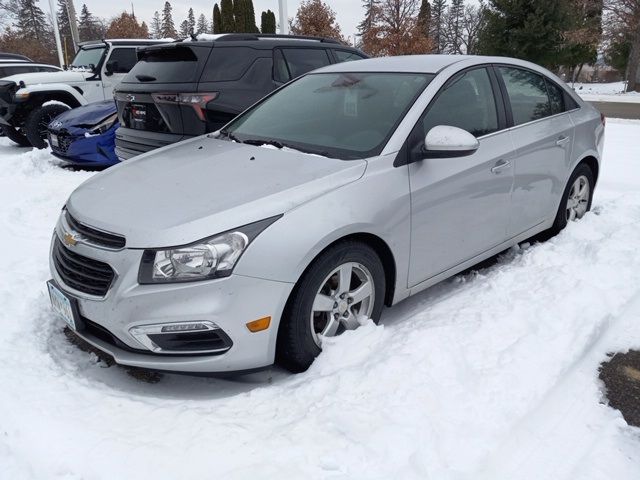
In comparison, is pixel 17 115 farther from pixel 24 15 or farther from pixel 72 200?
pixel 24 15

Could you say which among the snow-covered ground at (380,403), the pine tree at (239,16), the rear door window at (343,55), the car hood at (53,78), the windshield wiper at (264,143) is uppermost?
the pine tree at (239,16)

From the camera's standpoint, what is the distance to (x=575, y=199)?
184 inches

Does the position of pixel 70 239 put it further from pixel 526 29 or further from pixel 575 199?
pixel 526 29

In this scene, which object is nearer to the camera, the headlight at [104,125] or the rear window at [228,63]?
the rear window at [228,63]

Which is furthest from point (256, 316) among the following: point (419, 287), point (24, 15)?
point (24, 15)

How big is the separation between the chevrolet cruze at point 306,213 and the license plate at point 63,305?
1cm

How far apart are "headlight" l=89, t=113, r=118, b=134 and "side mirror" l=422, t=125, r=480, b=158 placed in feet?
18.9

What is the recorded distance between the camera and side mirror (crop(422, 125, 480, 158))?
298 cm

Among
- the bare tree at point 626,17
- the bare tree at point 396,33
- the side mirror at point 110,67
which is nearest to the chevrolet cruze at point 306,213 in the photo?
the side mirror at point 110,67

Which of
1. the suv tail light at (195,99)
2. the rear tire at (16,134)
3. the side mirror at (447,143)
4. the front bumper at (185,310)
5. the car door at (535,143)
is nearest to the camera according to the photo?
the front bumper at (185,310)

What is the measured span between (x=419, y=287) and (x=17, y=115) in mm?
8970

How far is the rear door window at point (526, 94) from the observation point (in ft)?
12.9

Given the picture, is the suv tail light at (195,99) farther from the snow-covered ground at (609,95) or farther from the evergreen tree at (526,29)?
the evergreen tree at (526,29)

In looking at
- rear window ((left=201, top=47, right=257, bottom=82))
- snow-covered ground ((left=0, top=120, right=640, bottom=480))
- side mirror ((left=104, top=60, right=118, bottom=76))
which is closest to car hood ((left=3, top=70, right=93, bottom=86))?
side mirror ((left=104, top=60, right=118, bottom=76))
